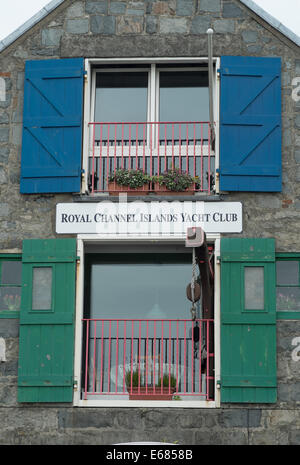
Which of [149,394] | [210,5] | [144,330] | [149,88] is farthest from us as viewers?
[149,88]

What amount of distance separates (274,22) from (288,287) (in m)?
3.35

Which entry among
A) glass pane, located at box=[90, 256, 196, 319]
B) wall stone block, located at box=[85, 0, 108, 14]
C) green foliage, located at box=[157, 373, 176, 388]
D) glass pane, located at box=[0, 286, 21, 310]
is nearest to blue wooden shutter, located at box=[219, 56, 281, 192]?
glass pane, located at box=[90, 256, 196, 319]

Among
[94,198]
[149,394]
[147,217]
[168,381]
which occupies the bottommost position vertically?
[149,394]

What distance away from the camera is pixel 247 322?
12.4 metres

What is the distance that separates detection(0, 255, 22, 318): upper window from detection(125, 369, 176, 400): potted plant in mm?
1602

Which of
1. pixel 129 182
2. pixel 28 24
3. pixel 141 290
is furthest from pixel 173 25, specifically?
pixel 141 290

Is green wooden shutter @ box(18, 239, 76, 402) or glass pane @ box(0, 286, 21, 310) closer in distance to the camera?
green wooden shutter @ box(18, 239, 76, 402)

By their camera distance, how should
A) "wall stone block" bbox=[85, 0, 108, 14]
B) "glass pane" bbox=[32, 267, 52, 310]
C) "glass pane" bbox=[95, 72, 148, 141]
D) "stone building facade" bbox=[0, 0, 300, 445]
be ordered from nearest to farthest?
"stone building facade" bbox=[0, 0, 300, 445]
"glass pane" bbox=[32, 267, 52, 310]
"wall stone block" bbox=[85, 0, 108, 14]
"glass pane" bbox=[95, 72, 148, 141]

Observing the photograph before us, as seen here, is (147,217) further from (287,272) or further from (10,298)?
(10,298)

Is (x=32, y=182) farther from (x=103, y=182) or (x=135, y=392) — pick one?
(x=135, y=392)

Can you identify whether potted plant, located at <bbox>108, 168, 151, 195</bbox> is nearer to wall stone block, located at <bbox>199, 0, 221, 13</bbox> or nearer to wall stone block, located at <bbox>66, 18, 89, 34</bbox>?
wall stone block, located at <bbox>66, 18, 89, 34</bbox>

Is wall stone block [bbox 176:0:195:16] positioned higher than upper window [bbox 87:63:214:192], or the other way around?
wall stone block [bbox 176:0:195:16]

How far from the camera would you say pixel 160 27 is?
44.0ft

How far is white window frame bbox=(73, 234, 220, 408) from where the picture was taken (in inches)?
483
